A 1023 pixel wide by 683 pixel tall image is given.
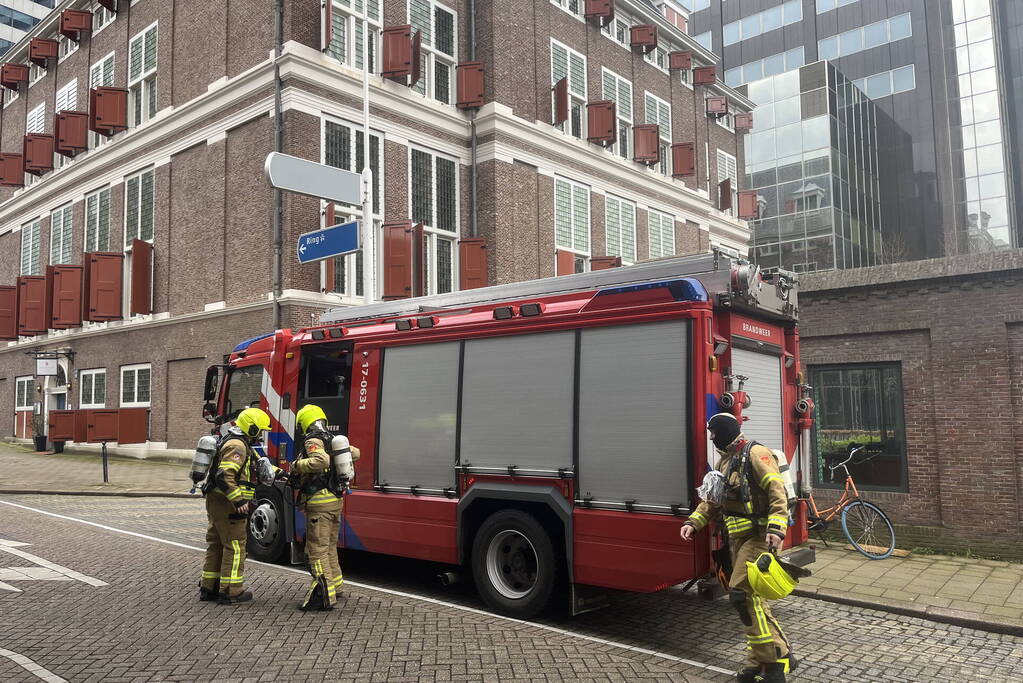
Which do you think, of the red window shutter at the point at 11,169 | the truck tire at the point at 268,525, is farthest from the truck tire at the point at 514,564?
the red window shutter at the point at 11,169

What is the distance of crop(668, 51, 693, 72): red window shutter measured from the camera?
3422 centimetres

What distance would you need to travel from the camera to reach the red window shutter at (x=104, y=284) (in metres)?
24.4

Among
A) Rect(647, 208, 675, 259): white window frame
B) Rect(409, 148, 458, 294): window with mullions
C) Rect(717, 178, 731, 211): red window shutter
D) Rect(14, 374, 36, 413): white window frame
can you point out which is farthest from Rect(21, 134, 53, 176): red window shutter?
Rect(717, 178, 731, 211): red window shutter

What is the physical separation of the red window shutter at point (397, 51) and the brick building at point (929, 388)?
13986 mm

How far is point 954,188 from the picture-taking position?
53.3 meters

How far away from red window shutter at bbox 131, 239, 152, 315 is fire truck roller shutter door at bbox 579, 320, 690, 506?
20717 millimetres

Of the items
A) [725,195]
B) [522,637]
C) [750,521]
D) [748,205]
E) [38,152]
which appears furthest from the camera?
[748,205]

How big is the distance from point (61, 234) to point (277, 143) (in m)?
14.3

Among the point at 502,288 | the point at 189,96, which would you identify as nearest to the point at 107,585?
the point at 502,288

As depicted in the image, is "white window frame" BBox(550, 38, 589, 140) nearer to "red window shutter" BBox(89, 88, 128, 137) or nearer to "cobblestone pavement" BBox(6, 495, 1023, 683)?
"red window shutter" BBox(89, 88, 128, 137)

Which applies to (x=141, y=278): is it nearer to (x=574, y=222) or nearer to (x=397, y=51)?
(x=397, y=51)

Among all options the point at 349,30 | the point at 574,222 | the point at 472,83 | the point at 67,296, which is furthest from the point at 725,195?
the point at 67,296

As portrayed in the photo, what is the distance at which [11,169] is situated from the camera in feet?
102

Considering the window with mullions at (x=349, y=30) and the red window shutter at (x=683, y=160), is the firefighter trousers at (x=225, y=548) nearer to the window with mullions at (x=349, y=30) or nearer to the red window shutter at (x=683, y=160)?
the window with mullions at (x=349, y=30)
